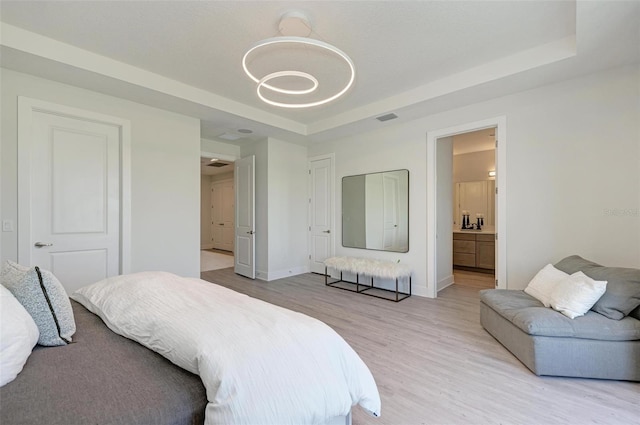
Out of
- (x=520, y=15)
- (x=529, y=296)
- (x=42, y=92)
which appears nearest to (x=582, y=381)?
(x=529, y=296)

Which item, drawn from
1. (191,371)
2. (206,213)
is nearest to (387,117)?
(191,371)

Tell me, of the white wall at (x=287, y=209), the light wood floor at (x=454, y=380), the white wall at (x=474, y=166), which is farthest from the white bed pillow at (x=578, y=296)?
the white wall at (x=474, y=166)

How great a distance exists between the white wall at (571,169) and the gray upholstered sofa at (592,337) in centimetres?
74

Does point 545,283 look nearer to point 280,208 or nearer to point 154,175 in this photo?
point 280,208

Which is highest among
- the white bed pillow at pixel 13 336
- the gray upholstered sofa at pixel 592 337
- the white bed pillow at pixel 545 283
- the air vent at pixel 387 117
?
the air vent at pixel 387 117

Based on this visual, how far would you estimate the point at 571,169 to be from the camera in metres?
2.97

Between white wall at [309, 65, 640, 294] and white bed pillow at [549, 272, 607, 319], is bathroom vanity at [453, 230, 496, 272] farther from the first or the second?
white bed pillow at [549, 272, 607, 319]

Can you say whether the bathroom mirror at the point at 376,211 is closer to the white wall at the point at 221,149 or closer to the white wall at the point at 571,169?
the white wall at the point at 571,169

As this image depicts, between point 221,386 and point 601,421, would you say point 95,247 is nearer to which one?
point 221,386

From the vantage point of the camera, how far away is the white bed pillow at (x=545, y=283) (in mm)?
2497

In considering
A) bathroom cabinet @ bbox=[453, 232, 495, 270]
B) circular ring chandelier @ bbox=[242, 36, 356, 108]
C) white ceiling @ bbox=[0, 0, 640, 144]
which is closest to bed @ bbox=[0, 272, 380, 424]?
circular ring chandelier @ bbox=[242, 36, 356, 108]

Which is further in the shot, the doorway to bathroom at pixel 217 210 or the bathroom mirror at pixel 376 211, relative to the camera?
the doorway to bathroom at pixel 217 210

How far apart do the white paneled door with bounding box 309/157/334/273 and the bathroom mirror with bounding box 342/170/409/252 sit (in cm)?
35

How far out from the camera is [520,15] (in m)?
2.26
